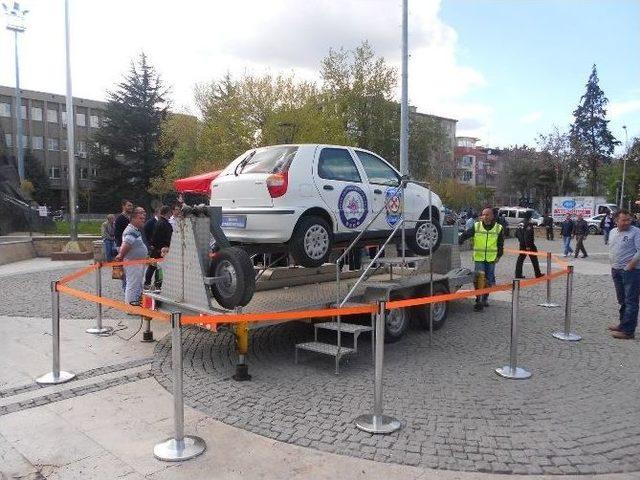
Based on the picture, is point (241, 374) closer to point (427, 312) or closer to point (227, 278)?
point (227, 278)

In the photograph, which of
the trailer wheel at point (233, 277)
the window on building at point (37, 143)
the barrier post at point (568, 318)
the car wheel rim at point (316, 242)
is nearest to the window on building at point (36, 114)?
the window on building at point (37, 143)

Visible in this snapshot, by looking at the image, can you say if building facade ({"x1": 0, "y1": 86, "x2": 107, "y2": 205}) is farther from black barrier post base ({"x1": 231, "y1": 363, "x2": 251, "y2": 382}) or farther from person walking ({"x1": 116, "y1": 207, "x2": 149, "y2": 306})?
black barrier post base ({"x1": 231, "y1": 363, "x2": 251, "y2": 382})

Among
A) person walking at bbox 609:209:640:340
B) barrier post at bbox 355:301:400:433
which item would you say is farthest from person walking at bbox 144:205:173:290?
person walking at bbox 609:209:640:340

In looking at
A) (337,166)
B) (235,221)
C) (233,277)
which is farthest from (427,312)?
(233,277)

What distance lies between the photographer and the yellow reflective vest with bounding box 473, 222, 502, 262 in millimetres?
9680

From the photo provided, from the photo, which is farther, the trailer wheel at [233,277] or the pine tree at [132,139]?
the pine tree at [132,139]

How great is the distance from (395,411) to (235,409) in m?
1.46

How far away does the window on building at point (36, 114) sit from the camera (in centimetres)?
6712

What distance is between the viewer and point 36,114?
221 feet

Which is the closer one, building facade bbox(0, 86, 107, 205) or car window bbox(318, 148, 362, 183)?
car window bbox(318, 148, 362, 183)

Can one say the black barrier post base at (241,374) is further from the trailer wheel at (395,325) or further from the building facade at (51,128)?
the building facade at (51,128)

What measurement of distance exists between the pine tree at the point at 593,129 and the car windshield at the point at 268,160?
61302 mm

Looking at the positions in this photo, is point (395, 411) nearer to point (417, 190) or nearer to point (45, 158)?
point (417, 190)

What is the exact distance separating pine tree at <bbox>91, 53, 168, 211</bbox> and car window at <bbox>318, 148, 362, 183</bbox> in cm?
3640
